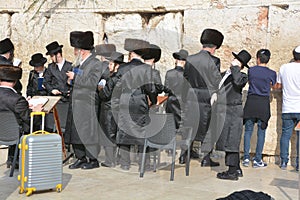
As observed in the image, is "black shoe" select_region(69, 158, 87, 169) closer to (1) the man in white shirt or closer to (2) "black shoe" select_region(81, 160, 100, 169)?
(2) "black shoe" select_region(81, 160, 100, 169)

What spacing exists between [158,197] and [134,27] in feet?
13.8

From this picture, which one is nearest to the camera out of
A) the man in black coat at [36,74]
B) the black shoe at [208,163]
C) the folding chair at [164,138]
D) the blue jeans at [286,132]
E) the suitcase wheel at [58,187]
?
the suitcase wheel at [58,187]

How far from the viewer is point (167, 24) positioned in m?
8.95

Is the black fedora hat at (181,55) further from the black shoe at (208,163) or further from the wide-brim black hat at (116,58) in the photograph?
the black shoe at (208,163)

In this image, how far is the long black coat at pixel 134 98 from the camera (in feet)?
22.6

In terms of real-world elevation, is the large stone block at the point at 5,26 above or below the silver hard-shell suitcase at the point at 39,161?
above

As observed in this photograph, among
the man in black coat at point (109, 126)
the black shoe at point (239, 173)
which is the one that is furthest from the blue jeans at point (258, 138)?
the man in black coat at point (109, 126)

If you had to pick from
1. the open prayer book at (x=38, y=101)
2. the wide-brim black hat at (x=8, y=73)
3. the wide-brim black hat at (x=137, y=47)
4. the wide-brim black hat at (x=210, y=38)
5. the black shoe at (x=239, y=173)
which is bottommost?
the black shoe at (x=239, y=173)

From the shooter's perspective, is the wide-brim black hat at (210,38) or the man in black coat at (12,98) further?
the wide-brim black hat at (210,38)

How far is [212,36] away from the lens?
741cm

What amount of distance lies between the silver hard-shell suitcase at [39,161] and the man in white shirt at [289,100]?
11.2ft

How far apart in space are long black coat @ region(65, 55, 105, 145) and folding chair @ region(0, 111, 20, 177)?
3.02ft

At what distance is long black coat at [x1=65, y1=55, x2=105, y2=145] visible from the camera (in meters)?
7.04

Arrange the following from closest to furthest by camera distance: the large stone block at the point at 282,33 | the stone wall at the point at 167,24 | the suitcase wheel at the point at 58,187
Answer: the suitcase wheel at the point at 58,187 < the large stone block at the point at 282,33 < the stone wall at the point at 167,24
